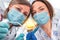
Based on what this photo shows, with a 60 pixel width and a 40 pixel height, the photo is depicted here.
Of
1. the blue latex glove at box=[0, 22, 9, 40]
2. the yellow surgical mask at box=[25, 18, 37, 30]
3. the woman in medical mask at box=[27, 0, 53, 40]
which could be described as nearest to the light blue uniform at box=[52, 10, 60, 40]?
the woman in medical mask at box=[27, 0, 53, 40]

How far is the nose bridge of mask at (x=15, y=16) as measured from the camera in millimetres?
978

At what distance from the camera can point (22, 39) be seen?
966 millimetres

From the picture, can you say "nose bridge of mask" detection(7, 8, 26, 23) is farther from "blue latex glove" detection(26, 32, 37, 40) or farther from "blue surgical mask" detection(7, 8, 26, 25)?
"blue latex glove" detection(26, 32, 37, 40)

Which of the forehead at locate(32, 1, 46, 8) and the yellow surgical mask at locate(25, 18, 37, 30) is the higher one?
the forehead at locate(32, 1, 46, 8)

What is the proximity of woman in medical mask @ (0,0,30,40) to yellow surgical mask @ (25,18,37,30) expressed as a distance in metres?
0.03

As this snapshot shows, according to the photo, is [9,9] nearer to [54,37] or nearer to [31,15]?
[31,15]

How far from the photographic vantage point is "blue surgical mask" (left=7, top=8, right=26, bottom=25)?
0.98 metres

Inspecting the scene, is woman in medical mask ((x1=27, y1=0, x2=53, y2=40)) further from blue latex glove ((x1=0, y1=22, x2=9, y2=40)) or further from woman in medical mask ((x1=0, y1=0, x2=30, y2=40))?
blue latex glove ((x1=0, y1=22, x2=9, y2=40))

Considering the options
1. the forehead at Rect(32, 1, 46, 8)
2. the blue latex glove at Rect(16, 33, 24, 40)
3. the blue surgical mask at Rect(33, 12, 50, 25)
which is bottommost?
the blue latex glove at Rect(16, 33, 24, 40)

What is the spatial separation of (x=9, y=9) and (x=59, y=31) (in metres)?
0.37

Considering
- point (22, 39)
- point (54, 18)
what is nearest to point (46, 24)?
point (54, 18)

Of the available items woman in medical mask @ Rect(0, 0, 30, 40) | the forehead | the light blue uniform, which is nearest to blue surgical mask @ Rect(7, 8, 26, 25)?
woman in medical mask @ Rect(0, 0, 30, 40)

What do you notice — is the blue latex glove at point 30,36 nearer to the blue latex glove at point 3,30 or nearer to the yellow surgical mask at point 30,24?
the yellow surgical mask at point 30,24

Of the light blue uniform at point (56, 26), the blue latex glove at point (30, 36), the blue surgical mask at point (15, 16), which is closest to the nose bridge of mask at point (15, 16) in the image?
the blue surgical mask at point (15, 16)
